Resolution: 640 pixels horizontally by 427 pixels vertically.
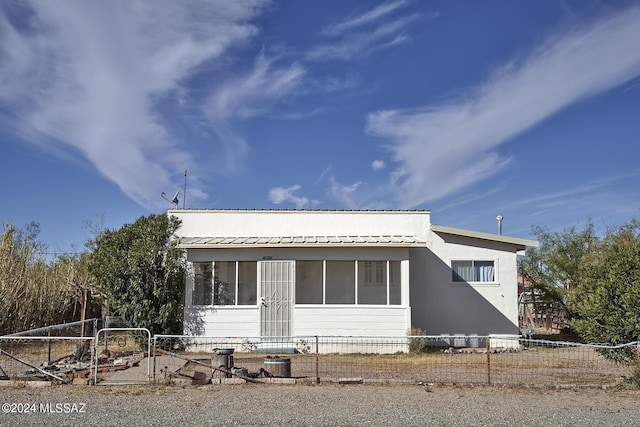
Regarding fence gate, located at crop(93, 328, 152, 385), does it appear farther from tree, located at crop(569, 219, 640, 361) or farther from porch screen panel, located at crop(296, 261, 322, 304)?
tree, located at crop(569, 219, 640, 361)

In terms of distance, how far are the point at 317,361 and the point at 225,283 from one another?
7.41 metres

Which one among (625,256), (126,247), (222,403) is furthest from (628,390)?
(126,247)

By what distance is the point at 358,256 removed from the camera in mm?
16641

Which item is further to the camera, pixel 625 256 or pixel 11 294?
pixel 11 294

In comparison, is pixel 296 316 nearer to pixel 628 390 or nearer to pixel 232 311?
pixel 232 311

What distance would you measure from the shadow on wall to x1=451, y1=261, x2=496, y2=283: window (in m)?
0.19

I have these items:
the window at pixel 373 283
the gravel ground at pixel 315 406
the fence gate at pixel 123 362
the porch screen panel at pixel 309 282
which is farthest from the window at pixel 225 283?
the gravel ground at pixel 315 406

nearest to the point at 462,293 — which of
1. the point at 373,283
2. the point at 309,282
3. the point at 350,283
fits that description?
the point at 373,283

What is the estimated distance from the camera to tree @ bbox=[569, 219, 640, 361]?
9750 millimetres

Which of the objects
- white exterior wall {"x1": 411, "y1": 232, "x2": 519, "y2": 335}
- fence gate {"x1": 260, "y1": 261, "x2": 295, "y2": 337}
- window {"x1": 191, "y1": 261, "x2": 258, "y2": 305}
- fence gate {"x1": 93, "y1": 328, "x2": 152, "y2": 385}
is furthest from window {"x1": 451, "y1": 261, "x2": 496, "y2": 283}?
fence gate {"x1": 93, "y1": 328, "x2": 152, "y2": 385}

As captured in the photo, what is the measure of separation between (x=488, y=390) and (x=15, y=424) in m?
7.12

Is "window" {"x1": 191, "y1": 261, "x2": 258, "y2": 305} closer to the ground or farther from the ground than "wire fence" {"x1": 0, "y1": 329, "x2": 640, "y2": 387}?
farther from the ground

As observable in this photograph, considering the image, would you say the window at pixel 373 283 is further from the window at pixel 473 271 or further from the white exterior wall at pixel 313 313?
the window at pixel 473 271

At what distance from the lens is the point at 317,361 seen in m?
10.3
